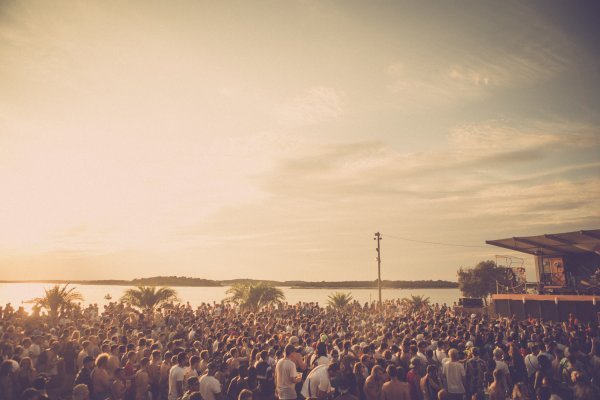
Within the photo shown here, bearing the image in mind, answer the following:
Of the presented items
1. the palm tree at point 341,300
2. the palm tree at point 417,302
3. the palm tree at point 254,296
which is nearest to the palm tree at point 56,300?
the palm tree at point 254,296

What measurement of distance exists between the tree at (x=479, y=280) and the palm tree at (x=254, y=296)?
53945 mm

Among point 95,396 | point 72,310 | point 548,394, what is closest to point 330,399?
point 548,394

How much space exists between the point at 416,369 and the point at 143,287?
24819mm

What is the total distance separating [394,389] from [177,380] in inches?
193

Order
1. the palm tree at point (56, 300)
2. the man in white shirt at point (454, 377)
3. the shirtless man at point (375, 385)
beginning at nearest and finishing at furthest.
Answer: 1. the shirtless man at point (375, 385)
2. the man in white shirt at point (454, 377)
3. the palm tree at point (56, 300)

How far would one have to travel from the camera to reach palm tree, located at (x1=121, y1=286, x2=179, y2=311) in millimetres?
28250

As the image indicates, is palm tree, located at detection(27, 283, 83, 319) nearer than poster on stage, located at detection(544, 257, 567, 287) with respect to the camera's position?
Yes

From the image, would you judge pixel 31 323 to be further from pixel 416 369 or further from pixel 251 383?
pixel 416 369

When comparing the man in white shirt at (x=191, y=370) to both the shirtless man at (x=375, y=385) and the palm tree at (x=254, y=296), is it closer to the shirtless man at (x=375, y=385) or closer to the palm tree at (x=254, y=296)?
the shirtless man at (x=375, y=385)

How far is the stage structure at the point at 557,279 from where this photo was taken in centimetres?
2581

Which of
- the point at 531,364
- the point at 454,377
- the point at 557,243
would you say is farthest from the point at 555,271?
the point at 454,377

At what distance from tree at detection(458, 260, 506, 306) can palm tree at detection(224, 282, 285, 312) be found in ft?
177

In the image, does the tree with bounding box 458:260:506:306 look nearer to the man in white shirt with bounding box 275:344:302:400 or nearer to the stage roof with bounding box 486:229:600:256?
the stage roof with bounding box 486:229:600:256

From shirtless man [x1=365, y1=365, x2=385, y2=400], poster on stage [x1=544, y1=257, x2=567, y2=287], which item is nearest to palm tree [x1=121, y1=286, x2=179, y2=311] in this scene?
shirtless man [x1=365, y1=365, x2=385, y2=400]
